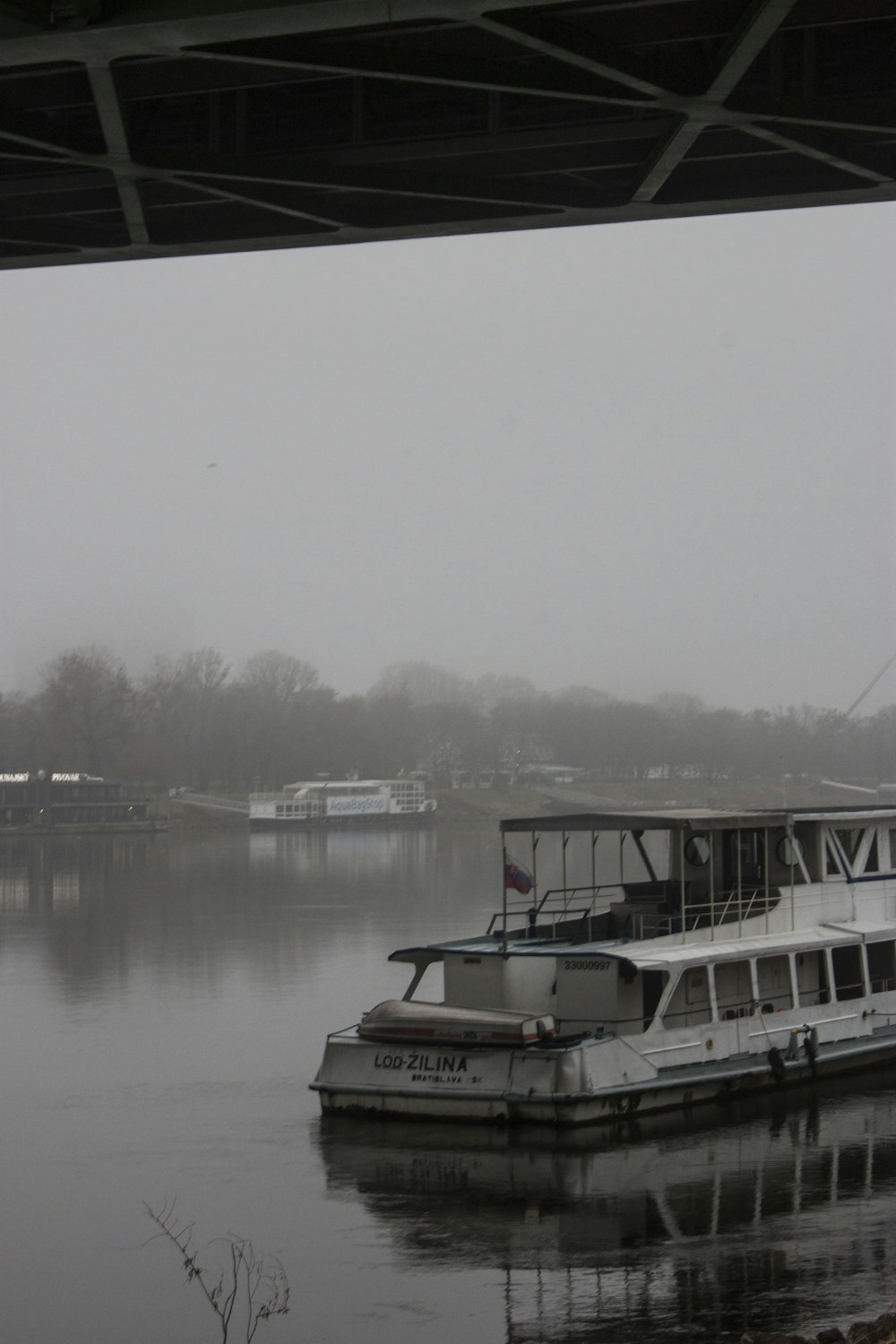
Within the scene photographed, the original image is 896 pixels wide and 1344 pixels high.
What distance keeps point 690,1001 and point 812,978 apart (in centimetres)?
338

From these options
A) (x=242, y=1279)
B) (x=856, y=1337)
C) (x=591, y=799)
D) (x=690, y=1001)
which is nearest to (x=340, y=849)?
(x=591, y=799)

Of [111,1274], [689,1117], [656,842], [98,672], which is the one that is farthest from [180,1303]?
[98,672]

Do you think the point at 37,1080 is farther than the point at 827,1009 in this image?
Yes

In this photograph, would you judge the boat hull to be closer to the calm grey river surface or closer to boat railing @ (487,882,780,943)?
the calm grey river surface

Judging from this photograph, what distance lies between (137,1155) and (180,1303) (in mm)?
6824

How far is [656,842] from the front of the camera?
109688mm

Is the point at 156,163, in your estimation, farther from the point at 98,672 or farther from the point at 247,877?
the point at 98,672

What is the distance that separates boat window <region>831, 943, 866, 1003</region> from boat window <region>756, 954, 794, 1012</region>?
55.2 inches

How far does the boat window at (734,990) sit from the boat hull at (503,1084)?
4.03 ft

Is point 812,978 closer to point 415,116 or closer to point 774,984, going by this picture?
point 774,984

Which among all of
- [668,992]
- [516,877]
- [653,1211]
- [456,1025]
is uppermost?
[516,877]

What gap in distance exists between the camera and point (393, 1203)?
61.2ft

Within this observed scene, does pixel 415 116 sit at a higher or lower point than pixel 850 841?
higher

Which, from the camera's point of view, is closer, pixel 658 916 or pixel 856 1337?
pixel 856 1337
